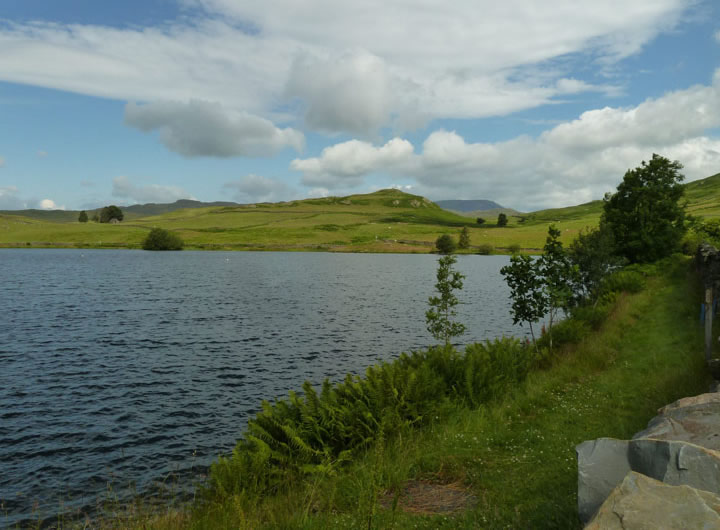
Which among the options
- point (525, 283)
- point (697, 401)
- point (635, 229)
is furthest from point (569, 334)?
point (635, 229)

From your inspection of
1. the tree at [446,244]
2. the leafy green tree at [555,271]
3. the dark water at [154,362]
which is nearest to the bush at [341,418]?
the dark water at [154,362]

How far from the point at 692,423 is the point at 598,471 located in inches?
112

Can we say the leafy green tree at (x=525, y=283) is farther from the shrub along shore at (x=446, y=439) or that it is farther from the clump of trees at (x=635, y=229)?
the clump of trees at (x=635, y=229)

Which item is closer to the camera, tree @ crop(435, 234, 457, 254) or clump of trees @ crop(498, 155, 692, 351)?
clump of trees @ crop(498, 155, 692, 351)

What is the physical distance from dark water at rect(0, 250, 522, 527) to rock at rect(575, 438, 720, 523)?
11740 millimetres

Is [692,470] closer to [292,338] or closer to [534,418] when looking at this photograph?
[534,418]

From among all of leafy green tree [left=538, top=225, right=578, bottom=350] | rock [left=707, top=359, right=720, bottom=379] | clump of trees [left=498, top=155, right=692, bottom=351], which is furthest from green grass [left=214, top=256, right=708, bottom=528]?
Answer: clump of trees [left=498, top=155, right=692, bottom=351]

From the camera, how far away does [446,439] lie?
10.9 metres

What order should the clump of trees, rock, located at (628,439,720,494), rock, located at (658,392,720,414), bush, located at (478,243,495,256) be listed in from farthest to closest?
bush, located at (478,243,495,256)
the clump of trees
rock, located at (658,392,720,414)
rock, located at (628,439,720,494)

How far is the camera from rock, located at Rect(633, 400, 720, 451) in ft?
21.3

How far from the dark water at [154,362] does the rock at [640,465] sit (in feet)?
38.5

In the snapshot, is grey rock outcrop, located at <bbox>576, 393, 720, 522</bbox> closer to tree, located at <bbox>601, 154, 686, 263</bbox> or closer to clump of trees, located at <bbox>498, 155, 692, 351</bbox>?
clump of trees, located at <bbox>498, 155, 692, 351</bbox>

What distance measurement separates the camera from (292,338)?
34.8m

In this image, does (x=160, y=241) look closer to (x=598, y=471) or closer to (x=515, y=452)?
(x=515, y=452)
